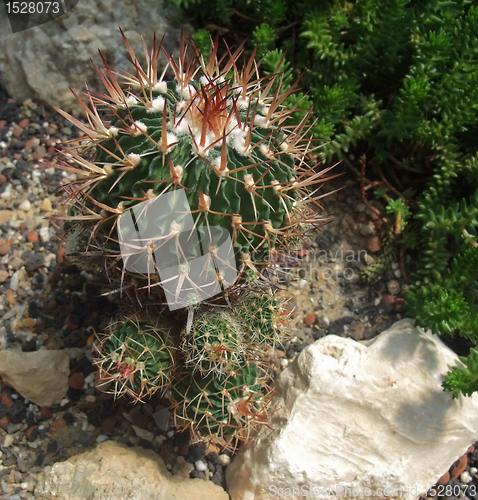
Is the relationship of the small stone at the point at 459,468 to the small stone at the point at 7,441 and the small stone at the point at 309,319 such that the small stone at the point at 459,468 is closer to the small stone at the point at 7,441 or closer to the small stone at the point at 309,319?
the small stone at the point at 309,319

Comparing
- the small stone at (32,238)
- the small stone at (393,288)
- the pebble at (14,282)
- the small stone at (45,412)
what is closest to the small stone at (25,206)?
the small stone at (32,238)

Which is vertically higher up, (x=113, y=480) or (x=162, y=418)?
(x=113, y=480)

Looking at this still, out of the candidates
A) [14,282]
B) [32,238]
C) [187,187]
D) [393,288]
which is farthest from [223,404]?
[32,238]

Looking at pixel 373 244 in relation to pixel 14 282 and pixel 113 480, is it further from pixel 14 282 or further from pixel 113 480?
pixel 14 282

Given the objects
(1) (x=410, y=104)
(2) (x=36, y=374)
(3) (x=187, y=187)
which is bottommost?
(2) (x=36, y=374)

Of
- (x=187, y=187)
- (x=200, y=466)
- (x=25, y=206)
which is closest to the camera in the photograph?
(x=187, y=187)

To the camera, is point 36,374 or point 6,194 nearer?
point 36,374

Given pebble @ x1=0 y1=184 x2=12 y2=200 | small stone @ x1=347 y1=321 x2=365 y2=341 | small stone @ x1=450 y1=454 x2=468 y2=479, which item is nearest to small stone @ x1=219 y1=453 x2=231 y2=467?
small stone @ x1=347 y1=321 x2=365 y2=341

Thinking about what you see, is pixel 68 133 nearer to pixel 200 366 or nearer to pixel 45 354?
pixel 45 354

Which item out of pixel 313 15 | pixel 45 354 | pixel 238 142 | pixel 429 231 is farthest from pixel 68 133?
pixel 429 231
